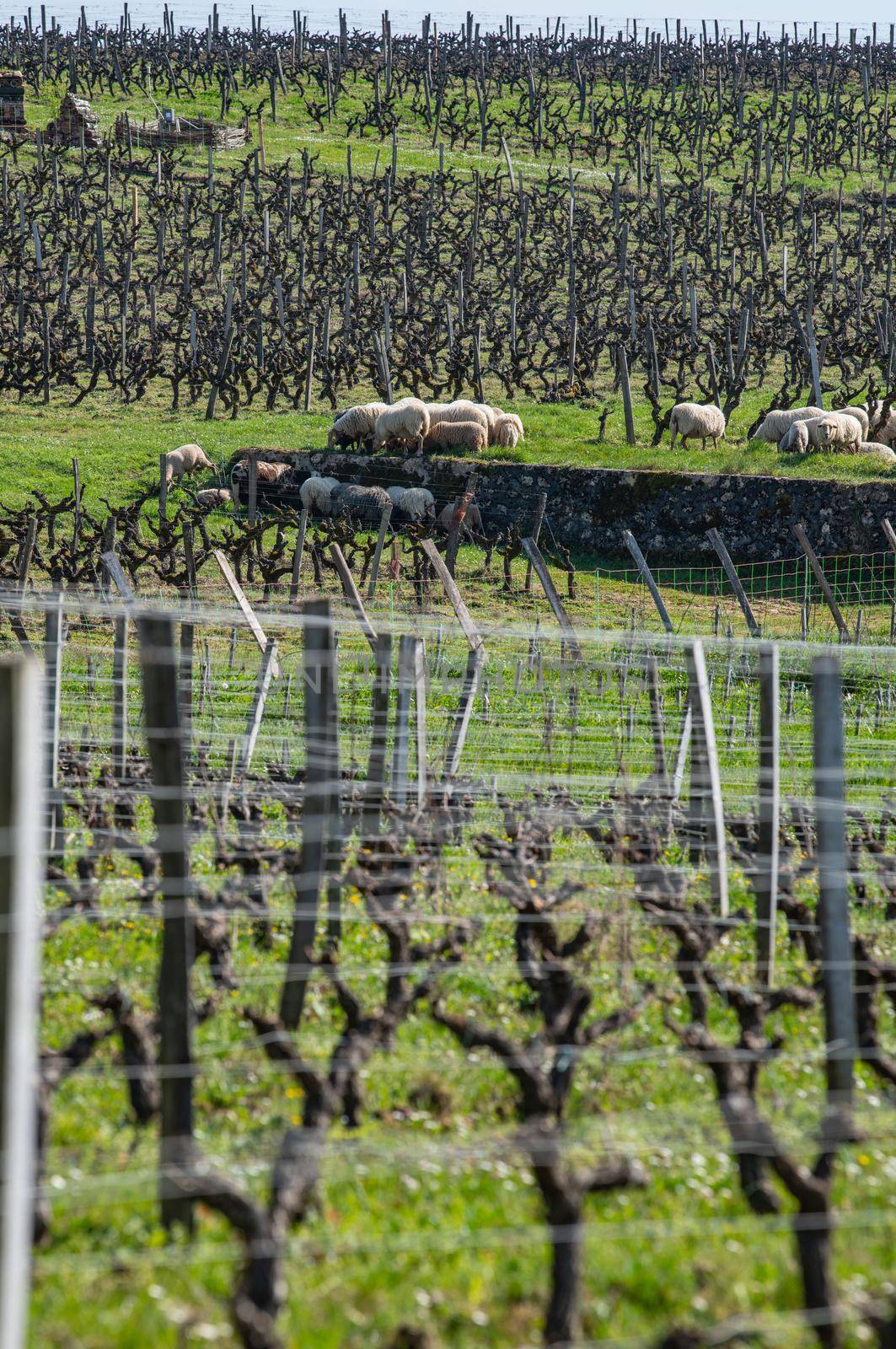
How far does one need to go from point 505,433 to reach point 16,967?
2691 cm

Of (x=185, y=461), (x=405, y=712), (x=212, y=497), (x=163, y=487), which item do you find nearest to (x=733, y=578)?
(x=405, y=712)

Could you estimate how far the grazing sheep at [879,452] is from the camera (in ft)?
87.6

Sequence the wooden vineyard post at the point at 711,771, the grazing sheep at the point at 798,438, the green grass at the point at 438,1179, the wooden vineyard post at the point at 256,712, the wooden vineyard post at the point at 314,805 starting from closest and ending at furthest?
the green grass at the point at 438,1179, the wooden vineyard post at the point at 314,805, the wooden vineyard post at the point at 711,771, the wooden vineyard post at the point at 256,712, the grazing sheep at the point at 798,438

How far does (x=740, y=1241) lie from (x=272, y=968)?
10.5 feet

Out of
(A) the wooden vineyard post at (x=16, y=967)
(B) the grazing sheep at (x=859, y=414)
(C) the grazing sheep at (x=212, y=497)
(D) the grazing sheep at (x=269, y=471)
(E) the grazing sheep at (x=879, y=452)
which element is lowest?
(C) the grazing sheep at (x=212, y=497)

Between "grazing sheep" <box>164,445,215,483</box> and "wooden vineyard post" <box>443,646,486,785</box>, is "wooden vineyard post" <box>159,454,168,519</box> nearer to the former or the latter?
"grazing sheep" <box>164,445,215,483</box>

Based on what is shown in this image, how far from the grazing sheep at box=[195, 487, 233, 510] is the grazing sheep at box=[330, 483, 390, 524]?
1.98m

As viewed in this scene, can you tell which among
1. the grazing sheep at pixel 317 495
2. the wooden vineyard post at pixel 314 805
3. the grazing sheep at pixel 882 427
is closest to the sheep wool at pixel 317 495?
the grazing sheep at pixel 317 495

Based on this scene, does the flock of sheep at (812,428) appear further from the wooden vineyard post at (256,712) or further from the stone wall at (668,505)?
the wooden vineyard post at (256,712)

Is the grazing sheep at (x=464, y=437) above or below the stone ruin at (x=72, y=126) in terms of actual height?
below

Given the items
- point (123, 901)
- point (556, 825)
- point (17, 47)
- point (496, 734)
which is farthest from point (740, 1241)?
point (17, 47)

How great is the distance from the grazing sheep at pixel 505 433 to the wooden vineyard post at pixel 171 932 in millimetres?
24480

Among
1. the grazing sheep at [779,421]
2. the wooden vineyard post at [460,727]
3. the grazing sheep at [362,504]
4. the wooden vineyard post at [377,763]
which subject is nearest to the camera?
the wooden vineyard post at [377,763]

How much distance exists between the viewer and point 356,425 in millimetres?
29812
